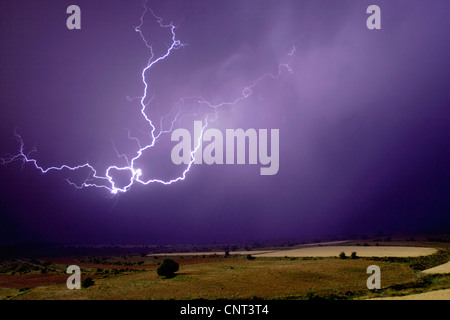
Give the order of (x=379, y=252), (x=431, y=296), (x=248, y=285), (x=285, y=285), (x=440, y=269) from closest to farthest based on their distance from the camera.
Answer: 1. (x=431, y=296)
2. (x=285, y=285)
3. (x=248, y=285)
4. (x=440, y=269)
5. (x=379, y=252)

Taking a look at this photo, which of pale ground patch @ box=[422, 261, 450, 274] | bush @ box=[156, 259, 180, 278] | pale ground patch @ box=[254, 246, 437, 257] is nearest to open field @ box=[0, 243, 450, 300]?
pale ground patch @ box=[422, 261, 450, 274]

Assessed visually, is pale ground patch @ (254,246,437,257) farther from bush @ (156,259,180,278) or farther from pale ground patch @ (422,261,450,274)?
bush @ (156,259,180,278)

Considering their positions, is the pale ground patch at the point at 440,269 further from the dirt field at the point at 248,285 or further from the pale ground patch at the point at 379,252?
the pale ground patch at the point at 379,252

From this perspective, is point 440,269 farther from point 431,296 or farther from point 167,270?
point 167,270

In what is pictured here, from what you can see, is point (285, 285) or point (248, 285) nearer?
point (285, 285)

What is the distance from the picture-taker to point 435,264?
66.3ft

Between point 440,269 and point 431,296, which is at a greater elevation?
point 431,296

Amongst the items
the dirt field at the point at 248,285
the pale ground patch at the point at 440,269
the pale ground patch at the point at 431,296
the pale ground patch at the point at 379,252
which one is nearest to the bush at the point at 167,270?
the dirt field at the point at 248,285

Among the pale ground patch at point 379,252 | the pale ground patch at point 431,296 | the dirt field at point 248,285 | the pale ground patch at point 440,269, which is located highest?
the pale ground patch at point 431,296

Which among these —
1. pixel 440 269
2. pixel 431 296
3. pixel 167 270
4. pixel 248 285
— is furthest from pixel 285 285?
pixel 440 269

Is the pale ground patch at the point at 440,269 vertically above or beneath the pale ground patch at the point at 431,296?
beneath

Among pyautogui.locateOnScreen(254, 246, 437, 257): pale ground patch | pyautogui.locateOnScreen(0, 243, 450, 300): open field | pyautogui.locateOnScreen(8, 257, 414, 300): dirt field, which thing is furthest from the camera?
pyautogui.locateOnScreen(254, 246, 437, 257): pale ground patch
